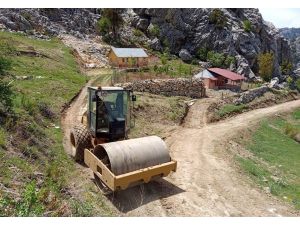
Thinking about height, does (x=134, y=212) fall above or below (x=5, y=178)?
below

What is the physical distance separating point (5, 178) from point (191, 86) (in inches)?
1269

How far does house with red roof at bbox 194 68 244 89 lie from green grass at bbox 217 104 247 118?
38.6 feet

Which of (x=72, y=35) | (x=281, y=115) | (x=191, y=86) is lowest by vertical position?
(x=281, y=115)

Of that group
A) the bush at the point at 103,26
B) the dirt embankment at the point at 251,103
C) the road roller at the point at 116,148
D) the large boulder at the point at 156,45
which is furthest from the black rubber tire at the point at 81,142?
the large boulder at the point at 156,45

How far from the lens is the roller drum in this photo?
493 inches

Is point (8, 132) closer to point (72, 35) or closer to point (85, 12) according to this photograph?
point (72, 35)

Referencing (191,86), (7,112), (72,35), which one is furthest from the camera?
(72,35)

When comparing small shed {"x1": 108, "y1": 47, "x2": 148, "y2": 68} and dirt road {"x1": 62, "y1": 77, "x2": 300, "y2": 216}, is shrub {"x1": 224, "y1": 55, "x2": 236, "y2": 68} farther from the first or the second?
dirt road {"x1": 62, "y1": 77, "x2": 300, "y2": 216}

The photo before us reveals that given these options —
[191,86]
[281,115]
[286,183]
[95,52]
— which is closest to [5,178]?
[286,183]

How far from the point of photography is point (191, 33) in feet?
277

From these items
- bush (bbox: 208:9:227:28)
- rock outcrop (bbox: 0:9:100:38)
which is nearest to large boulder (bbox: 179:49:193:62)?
bush (bbox: 208:9:227:28)

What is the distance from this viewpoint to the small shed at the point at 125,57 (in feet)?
185

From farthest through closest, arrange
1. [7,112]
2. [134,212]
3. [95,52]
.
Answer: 1. [95,52]
2. [7,112]
3. [134,212]

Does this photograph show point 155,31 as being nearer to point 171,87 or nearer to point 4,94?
point 171,87
